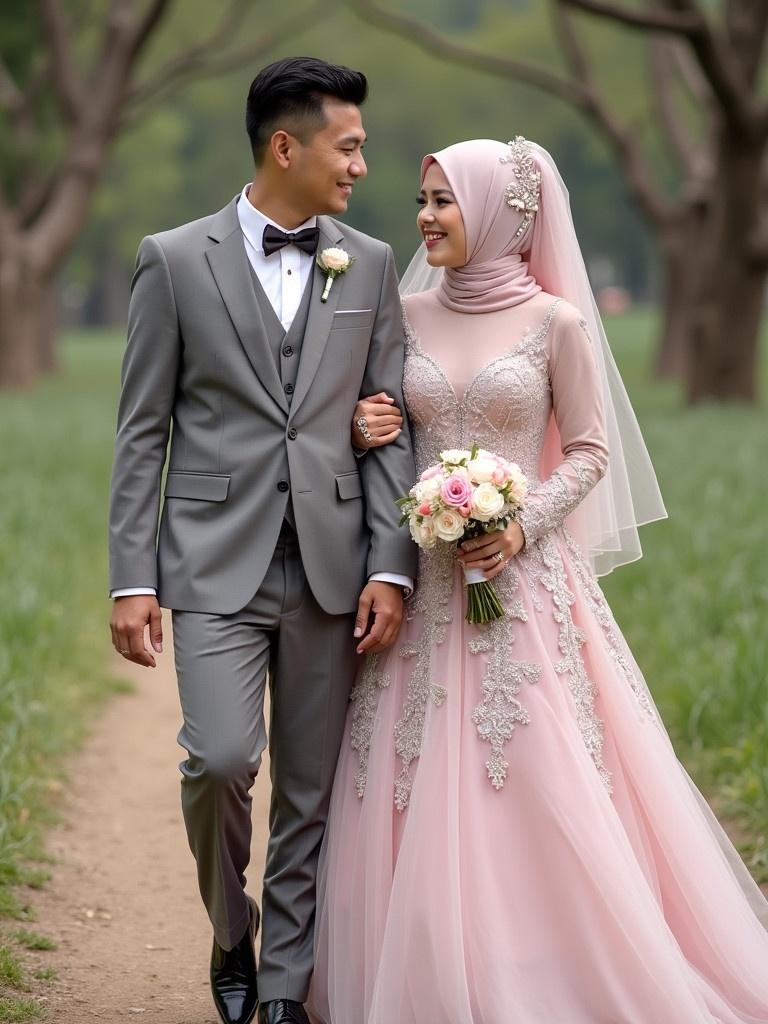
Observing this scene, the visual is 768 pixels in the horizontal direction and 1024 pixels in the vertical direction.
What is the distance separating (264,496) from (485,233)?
91cm

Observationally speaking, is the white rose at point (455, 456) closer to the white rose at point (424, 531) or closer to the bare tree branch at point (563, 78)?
the white rose at point (424, 531)

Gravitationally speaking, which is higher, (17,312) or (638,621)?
(17,312)

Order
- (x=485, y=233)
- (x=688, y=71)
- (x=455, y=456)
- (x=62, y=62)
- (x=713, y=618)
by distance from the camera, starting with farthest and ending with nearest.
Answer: (x=688, y=71) → (x=62, y=62) → (x=713, y=618) → (x=485, y=233) → (x=455, y=456)

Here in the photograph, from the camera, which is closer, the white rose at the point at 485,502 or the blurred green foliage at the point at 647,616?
the white rose at the point at 485,502

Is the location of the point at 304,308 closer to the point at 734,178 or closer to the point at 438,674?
the point at 438,674

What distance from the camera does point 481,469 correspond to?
3.79 metres

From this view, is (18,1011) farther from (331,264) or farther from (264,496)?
(331,264)

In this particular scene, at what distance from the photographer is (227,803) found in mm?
3785

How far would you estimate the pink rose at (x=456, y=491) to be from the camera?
373cm

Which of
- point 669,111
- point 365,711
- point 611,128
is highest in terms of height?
point 669,111

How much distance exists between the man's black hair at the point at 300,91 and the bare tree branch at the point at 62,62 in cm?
1735

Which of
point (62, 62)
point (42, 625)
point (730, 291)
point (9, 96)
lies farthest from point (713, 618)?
point (9, 96)

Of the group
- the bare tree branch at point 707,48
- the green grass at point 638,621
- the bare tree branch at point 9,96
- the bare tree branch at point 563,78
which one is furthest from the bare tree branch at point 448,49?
the green grass at point 638,621

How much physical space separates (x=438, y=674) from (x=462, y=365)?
2.70 feet
